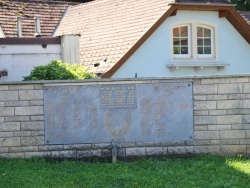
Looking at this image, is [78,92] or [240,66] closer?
[78,92]

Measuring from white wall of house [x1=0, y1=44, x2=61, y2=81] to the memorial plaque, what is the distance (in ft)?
16.4

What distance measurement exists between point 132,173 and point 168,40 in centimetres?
941

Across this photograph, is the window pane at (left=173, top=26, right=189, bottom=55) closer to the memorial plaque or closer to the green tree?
the memorial plaque

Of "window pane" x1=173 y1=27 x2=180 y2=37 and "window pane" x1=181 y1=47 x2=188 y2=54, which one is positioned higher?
"window pane" x1=173 y1=27 x2=180 y2=37

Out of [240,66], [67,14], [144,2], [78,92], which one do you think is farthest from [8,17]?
[78,92]

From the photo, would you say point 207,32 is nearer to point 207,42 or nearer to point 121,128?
point 207,42

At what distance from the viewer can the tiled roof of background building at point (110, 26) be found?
17.9 metres

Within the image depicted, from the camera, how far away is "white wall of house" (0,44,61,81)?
1549 cm

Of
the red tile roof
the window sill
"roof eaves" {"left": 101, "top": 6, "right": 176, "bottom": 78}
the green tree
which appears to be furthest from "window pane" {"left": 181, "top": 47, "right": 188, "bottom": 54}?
the green tree

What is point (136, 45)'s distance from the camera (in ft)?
57.5

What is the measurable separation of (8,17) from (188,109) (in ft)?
38.9

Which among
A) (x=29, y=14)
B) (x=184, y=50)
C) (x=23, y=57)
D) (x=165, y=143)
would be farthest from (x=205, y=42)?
(x=165, y=143)

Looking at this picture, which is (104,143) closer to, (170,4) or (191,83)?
(191,83)

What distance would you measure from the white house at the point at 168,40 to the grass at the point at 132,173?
6771 millimetres
